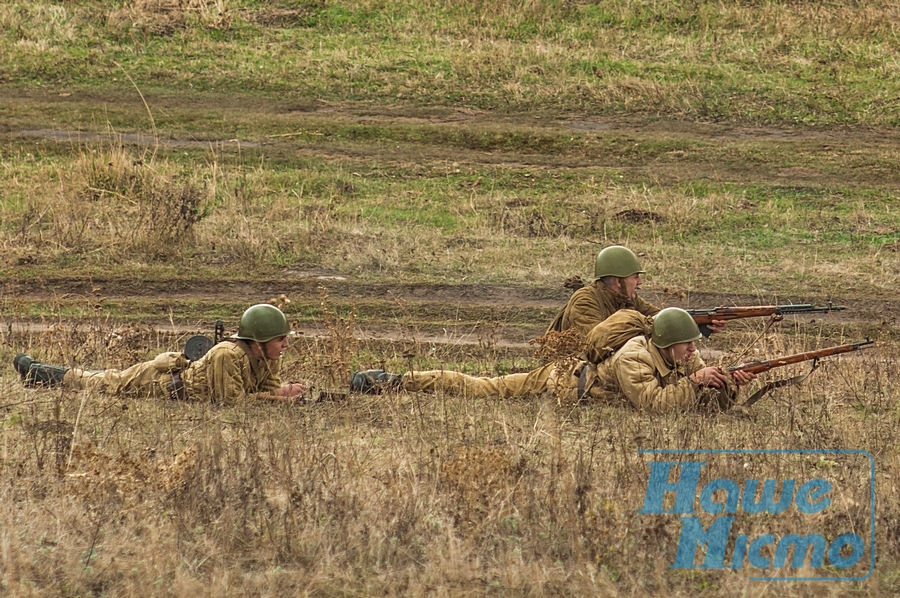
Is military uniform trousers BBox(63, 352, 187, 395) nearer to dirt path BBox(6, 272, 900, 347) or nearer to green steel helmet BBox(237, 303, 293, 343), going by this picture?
green steel helmet BBox(237, 303, 293, 343)

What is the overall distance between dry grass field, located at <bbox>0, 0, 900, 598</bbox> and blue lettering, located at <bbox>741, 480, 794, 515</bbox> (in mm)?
134

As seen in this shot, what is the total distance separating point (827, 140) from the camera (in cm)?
1753

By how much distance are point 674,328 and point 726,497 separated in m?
1.84

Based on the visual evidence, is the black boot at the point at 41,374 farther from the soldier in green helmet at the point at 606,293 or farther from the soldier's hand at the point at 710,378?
the soldier's hand at the point at 710,378

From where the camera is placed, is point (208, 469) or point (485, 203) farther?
point (485, 203)

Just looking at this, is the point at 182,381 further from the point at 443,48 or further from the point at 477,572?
the point at 443,48

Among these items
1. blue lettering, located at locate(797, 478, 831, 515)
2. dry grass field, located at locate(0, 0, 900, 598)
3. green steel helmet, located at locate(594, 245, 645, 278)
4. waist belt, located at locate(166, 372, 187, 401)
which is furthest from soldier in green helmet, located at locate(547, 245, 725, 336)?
blue lettering, located at locate(797, 478, 831, 515)

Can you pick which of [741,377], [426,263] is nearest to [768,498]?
[741,377]

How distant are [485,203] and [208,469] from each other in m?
9.08

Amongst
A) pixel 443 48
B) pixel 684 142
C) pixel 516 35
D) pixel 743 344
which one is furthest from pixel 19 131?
pixel 743 344

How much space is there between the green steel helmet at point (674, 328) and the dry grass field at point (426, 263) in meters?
0.52

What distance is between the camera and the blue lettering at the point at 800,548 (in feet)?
19.0

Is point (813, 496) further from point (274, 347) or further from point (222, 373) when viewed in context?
point (222, 373)

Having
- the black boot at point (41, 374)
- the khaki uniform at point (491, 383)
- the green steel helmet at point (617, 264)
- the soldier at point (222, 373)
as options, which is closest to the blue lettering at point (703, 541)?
the khaki uniform at point (491, 383)
